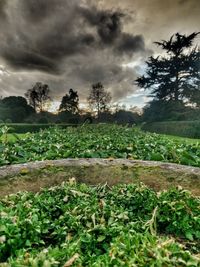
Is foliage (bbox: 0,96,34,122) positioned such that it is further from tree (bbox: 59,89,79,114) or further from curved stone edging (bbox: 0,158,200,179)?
curved stone edging (bbox: 0,158,200,179)

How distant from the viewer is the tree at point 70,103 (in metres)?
38.5

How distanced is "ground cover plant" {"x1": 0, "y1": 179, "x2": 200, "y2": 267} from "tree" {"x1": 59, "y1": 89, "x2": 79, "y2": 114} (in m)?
36.0

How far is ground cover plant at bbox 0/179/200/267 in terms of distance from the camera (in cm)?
129

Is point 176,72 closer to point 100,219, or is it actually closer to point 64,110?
point 64,110

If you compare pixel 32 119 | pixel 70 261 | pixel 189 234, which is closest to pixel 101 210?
pixel 189 234

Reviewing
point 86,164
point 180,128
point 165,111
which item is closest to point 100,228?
point 86,164

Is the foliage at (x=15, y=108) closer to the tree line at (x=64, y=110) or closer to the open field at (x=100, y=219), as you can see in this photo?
the tree line at (x=64, y=110)

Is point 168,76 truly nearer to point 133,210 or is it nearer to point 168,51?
point 168,51

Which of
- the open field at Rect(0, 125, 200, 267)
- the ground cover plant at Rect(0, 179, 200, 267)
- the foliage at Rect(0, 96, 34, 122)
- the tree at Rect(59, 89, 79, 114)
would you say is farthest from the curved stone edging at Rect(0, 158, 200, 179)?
the tree at Rect(59, 89, 79, 114)

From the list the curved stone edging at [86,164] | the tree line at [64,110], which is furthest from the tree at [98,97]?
the curved stone edging at [86,164]

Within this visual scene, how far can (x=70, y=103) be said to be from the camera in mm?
39219

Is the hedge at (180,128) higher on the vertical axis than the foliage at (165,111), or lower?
lower

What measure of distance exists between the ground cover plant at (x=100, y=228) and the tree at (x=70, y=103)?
3602 centimetres

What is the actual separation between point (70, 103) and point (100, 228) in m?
37.9
